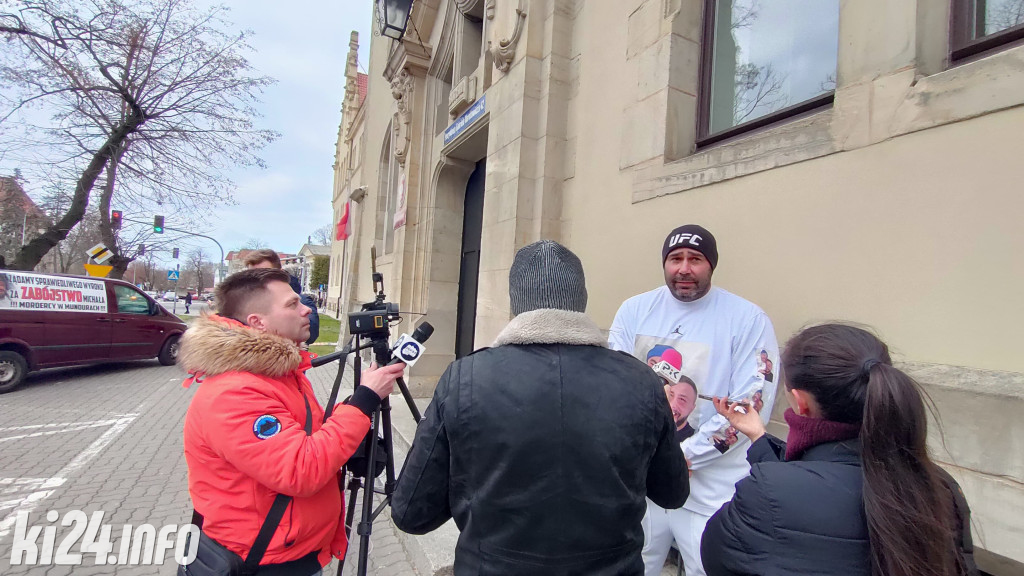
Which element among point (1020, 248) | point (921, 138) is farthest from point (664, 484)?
point (921, 138)

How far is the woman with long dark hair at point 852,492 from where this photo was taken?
3.28ft

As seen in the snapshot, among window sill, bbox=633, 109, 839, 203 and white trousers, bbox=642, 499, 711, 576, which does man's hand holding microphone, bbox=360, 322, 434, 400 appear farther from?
window sill, bbox=633, 109, 839, 203

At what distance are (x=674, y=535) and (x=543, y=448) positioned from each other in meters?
1.37

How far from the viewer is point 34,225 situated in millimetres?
14898

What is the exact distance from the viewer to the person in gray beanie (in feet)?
3.70

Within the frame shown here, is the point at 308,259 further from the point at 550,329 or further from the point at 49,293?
the point at 550,329

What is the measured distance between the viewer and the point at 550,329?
3.93 feet

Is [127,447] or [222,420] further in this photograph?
[127,447]

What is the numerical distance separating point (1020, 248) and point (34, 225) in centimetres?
2138

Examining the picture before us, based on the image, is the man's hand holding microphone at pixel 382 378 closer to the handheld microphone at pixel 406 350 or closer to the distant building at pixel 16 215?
the handheld microphone at pixel 406 350

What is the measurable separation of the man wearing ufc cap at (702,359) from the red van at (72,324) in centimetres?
903

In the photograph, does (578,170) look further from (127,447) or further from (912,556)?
(127,447)

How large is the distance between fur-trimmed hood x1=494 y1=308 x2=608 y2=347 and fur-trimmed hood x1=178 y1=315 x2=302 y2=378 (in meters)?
0.80

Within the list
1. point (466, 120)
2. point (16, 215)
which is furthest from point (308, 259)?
point (466, 120)
